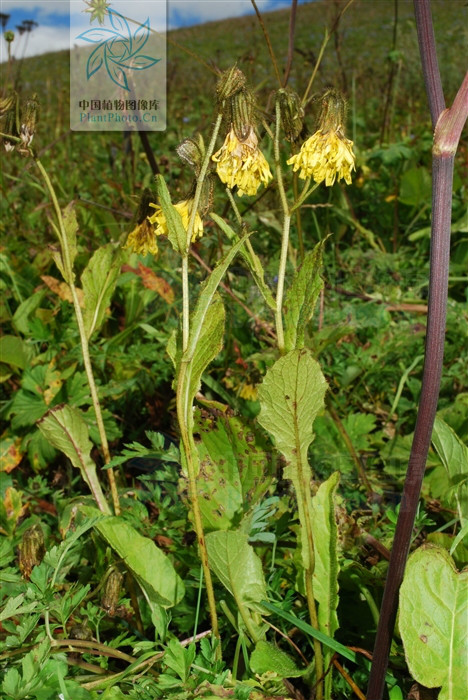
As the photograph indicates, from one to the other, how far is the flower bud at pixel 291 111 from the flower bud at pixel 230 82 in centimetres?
10

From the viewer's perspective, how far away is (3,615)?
0.86 m

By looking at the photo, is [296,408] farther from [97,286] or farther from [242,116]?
[97,286]

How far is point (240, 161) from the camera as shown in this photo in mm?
997

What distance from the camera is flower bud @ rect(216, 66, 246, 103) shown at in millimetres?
948

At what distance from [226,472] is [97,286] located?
20.5 inches

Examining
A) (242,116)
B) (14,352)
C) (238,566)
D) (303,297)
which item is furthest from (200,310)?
(14,352)

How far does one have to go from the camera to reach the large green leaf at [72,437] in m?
1.32

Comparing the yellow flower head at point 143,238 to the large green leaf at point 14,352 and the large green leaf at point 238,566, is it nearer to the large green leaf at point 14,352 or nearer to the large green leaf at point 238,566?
the large green leaf at point 238,566

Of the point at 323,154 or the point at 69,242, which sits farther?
the point at 69,242

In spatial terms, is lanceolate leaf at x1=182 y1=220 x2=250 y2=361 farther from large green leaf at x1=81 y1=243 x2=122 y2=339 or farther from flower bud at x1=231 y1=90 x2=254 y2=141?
large green leaf at x1=81 y1=243 x2=122 y2=339

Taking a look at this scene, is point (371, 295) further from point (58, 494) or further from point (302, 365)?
point (302, 365)

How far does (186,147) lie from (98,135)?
14.5ft

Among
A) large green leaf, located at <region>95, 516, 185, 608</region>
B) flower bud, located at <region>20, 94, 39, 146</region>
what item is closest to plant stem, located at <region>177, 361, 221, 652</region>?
large green leaf, located at <region>95, 516, 185, 608</region>

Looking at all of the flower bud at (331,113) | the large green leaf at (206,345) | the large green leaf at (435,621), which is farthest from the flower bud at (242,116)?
the large green leaf at (435,621)
